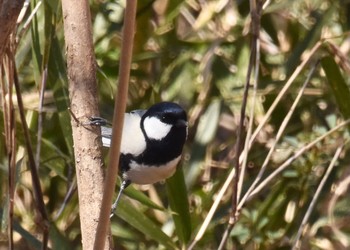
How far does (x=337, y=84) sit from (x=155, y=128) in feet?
1.38

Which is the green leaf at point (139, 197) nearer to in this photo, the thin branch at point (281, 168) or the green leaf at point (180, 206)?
the green leaf at point (180, 206)

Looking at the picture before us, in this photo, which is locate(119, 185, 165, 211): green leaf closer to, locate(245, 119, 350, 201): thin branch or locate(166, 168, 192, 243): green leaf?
locate(166, 168, 192, 243): green leaf

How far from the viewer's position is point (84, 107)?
4.03 ft

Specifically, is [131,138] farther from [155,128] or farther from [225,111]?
[225,111]

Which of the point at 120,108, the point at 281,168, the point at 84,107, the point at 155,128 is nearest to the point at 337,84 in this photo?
the point at 281,168

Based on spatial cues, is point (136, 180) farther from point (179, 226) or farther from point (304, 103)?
point (304, 103)

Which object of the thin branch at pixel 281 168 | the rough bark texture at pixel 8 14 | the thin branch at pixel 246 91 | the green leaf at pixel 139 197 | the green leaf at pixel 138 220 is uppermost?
the rough bark texture at pixel 8 14

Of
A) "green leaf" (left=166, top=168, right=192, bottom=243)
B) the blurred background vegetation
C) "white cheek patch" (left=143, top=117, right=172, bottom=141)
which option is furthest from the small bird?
the blurred background vegetation

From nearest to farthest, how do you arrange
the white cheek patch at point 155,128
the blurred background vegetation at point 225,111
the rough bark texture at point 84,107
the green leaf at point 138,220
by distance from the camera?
1. the rough bark texture at point 84,107
2. the white cheek patch at point 155,128
3. the green leaf at point 138,220
4. the blurred background vegetation at point 225,111

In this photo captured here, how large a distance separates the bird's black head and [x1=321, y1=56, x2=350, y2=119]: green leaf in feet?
1.08

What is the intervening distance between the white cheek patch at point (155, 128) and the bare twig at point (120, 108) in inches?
25.3

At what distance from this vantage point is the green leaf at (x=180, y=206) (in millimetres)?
1812

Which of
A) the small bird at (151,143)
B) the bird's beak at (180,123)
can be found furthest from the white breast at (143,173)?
the bird's beak at (180,123)

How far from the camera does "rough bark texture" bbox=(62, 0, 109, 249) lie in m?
1.20
